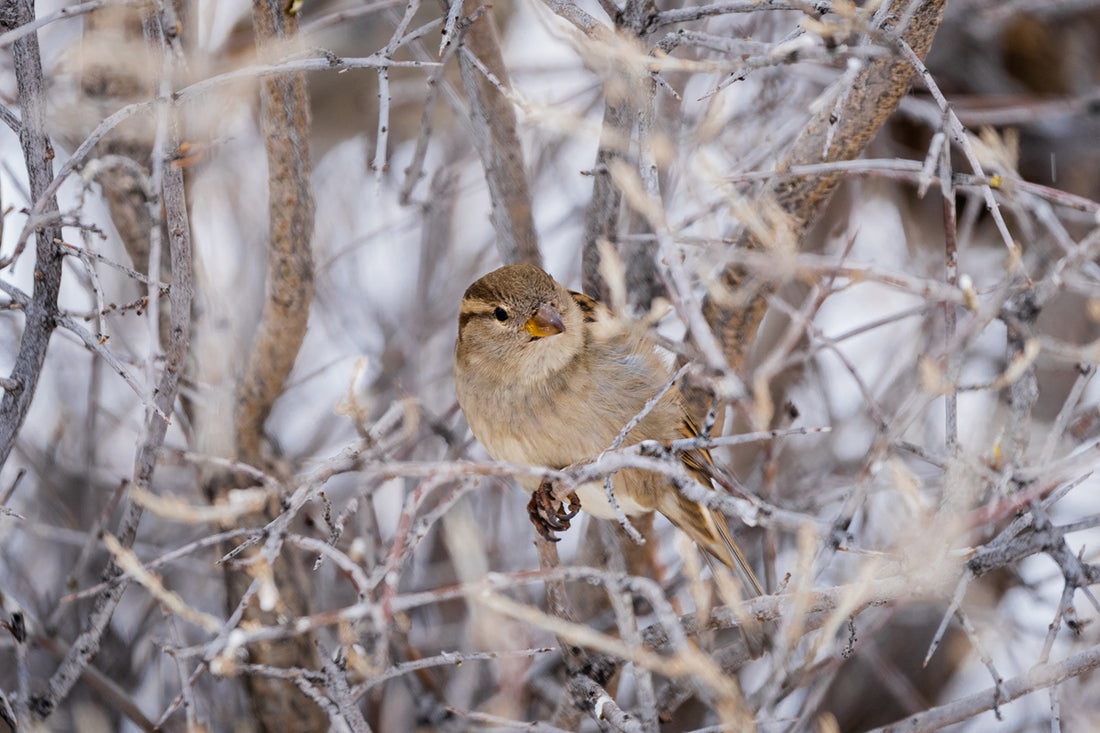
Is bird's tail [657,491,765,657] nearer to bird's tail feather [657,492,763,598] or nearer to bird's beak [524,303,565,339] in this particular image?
bird's tail feather [657,492,763,598]

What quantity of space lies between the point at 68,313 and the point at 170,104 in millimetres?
667

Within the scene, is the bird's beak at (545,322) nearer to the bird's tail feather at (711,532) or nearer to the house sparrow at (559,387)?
the house sparrow at (559,387)

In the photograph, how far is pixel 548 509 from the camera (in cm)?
361

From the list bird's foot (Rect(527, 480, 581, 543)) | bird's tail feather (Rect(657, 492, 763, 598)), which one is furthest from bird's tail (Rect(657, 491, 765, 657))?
bird's foot (Rect(527, 480, 581, 543))

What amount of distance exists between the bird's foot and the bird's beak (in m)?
0.54

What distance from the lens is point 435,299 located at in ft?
18.5

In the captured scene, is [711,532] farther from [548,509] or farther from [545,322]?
[545,322]

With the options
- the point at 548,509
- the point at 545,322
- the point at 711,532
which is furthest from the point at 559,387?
A: the point at 711,532

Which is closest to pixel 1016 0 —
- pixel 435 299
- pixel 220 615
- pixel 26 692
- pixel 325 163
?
pixel 435 299

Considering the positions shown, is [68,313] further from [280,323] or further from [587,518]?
[587,518]

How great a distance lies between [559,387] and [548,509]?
0.43 m

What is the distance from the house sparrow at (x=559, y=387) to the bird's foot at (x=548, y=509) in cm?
6

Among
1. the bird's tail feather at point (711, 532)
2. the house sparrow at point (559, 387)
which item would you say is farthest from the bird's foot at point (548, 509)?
the bird's tail feather at point (711, 532)

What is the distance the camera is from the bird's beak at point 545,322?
3615 millimetres
